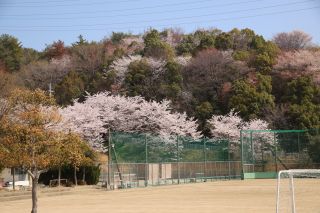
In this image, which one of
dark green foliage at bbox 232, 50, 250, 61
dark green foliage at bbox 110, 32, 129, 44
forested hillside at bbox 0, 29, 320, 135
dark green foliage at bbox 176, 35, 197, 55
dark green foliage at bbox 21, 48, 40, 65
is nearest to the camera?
forested hillside at bbox 0, 29, 320, 135

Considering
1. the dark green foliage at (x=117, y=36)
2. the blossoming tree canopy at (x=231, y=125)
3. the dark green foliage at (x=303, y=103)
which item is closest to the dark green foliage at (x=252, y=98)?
the blossoming tree canopy at (x=231, y=125)

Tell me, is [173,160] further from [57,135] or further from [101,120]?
[57,135]

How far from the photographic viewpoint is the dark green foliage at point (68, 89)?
41688 mm

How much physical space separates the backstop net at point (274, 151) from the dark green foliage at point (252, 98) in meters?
5.45

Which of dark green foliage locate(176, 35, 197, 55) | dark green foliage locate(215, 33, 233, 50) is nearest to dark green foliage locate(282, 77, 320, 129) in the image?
dark green foliage locate(215, 33, 233, 50)

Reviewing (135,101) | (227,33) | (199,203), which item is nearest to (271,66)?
(227,33)

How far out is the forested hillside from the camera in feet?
122

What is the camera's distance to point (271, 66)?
1620 inches

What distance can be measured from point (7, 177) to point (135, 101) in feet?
37.9

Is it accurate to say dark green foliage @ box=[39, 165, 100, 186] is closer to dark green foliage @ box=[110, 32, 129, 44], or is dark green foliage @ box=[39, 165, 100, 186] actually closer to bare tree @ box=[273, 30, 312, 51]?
bare tree @ box=[273, 30, 312, 51]

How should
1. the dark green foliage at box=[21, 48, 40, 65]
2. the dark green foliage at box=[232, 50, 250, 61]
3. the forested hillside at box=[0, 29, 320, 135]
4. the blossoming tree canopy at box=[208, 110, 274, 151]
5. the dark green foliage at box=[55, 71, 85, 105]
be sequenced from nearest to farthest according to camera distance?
the blossoming tree canopy at box=[208, 110, 274, 151] < the forested hillside at box=[0, 29, 320, 135] < the dark green foliage at box=[55, 71, 85, 105] < the dark green foliage at box=[232, 50, 250, 61] < the dark green foliage at box=[21, 48, 40, 65]

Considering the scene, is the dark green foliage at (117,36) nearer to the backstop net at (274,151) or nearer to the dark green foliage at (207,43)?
the dark green foliage at (207,43)

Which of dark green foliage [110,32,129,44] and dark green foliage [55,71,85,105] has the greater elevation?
dark green foliage [110,32,129,44]

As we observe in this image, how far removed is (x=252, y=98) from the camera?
3750 cm
